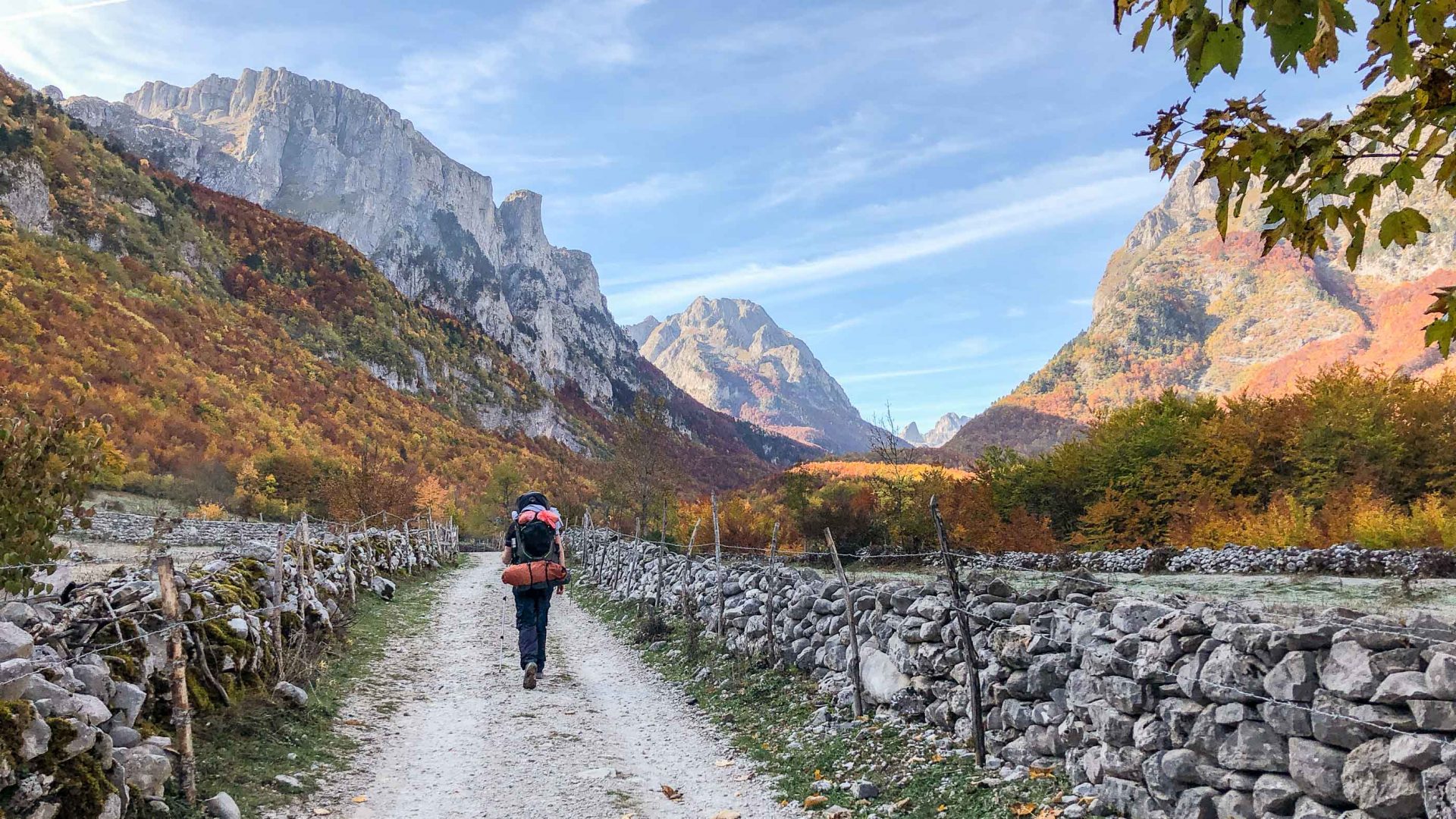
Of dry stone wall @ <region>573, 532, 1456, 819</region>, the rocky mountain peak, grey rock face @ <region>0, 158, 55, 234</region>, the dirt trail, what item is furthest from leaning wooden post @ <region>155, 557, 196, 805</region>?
the rocky mountain peak

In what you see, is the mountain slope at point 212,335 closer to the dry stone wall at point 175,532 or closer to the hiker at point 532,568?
the dry stone wall at point 175,532

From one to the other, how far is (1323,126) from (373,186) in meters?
169

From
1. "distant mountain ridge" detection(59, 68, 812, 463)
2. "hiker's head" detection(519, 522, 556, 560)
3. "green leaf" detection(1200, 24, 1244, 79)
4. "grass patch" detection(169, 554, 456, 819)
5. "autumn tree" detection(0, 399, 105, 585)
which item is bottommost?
"grass patch" detection(169, 554, 456, 819)

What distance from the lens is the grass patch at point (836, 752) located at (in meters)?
5.60

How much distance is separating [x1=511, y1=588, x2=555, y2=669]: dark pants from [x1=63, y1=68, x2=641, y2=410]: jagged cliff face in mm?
126530

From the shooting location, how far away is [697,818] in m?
5.72

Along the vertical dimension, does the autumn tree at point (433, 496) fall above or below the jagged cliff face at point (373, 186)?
below

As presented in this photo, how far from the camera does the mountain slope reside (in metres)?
38.4

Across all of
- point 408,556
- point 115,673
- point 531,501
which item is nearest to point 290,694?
point 115,673

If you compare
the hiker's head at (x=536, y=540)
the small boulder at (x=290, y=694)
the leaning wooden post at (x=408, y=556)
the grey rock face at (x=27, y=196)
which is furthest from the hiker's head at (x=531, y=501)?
the grey rock face at (x=27, y=196)

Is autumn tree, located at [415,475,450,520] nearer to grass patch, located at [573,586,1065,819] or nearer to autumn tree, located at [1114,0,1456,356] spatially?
grass patch, located at [573,586,1065,819]

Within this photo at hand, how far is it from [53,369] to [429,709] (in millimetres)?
40721

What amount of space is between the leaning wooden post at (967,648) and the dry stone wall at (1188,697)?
4.8 inches

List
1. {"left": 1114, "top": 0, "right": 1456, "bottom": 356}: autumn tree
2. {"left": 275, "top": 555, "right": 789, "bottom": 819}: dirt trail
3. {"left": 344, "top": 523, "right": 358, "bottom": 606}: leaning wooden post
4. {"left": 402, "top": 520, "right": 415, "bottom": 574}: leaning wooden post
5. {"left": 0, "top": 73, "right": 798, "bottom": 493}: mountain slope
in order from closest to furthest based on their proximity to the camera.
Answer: {"left": 1114, "top": 0, "right": 1456, "bottom": 356}: autumn tree < {"left": 275, "top": 555, "right": 789, "bottom": 819}: dirt trail < {"left": 344, "top": 523, "right": 358, "bottom": 606}: leaning wooden post < {"left": 402, "top": 520, "right": 415, "bottom": 574}: leaning wooden post < {"left": 0, "top": 73, "right": 798, "bottom": 493}: mountain slope
